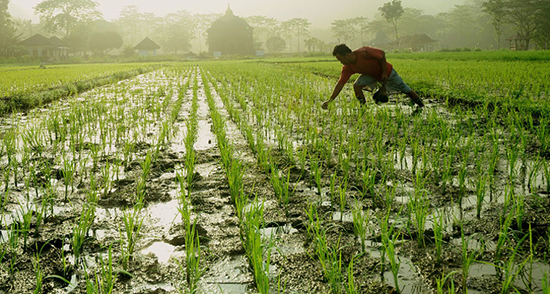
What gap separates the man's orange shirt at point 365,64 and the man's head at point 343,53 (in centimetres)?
12

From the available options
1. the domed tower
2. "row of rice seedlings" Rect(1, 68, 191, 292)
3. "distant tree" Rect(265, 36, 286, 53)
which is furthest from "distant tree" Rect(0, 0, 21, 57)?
"row of rice seedlings" Rect(1, 68, 191, 292)

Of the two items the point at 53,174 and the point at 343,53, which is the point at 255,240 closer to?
the point at 53,174

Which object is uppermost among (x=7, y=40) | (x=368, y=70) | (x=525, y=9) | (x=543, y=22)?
(x=525, y=9)

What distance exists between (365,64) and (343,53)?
1.96 feet

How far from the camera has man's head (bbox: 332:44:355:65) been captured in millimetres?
4516

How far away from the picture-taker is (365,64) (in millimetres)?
5031

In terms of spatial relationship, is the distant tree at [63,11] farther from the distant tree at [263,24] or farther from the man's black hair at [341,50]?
the man's black hair at [341,50]

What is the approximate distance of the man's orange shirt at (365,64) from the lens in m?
4.90

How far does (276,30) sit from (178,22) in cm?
1870

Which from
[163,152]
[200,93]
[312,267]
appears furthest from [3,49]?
[312,267]

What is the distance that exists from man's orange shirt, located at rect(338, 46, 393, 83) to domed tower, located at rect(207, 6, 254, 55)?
4211 centimetres

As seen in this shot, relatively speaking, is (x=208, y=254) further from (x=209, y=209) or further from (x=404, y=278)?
(x=404, y=278)

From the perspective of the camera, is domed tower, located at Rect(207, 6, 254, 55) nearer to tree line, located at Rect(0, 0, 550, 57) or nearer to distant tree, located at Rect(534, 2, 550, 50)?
tree line, located at Rect(0, 0, 550, 57)

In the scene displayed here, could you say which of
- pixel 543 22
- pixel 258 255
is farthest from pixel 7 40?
pixel 543 22
